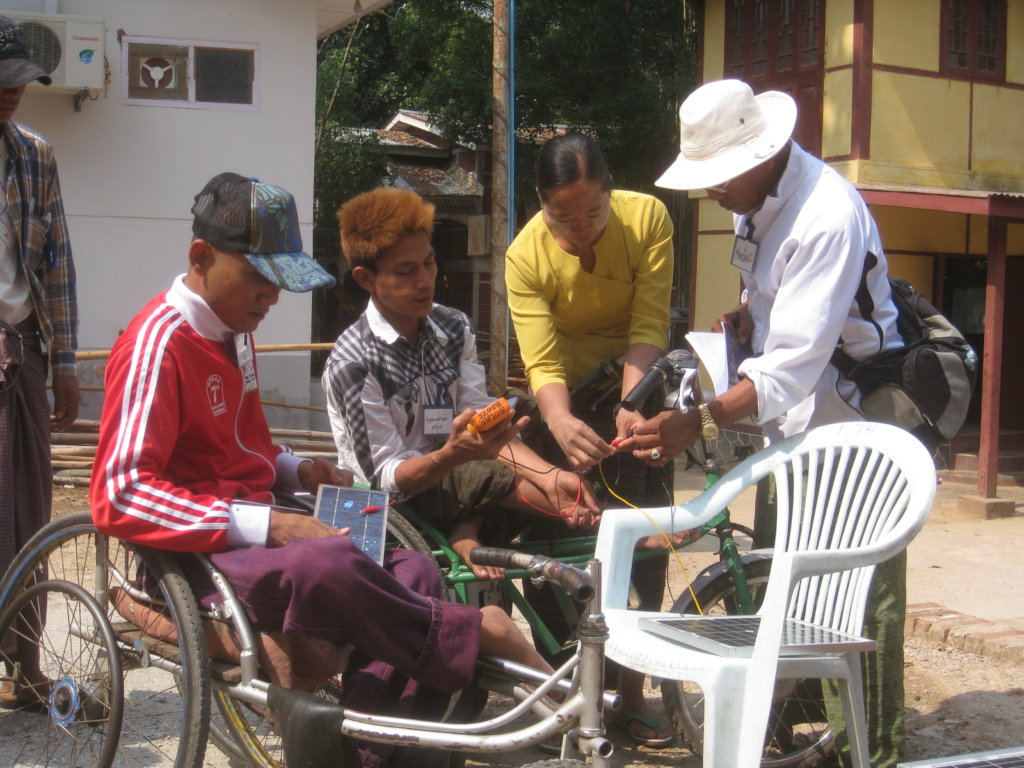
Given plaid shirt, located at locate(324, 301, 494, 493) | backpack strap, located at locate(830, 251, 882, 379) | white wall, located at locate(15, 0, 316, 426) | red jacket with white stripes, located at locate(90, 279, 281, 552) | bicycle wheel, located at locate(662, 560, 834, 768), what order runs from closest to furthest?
red jacket with white stripes, located at locate(90, 279, 281, 552) → backpack strap, located at locate(830, 251, 882, 379) → plaid shirt, located at locate(324, 301, 494, 493) → bicycle wheel, located at locate(662, 560, 834, 768) → white wall, located at locate(15, 0, 316, 426)

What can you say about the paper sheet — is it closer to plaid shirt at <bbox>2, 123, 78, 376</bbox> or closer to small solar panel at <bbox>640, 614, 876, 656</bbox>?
small solar panel at <bbox>640, 614, 876, 656</bbox>

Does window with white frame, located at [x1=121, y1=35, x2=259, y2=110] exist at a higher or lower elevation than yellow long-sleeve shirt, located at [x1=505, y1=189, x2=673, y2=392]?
higher

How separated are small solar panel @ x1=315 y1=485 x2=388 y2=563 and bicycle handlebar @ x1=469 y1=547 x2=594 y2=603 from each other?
47cm

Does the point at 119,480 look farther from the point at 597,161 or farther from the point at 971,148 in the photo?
the point at 971,148

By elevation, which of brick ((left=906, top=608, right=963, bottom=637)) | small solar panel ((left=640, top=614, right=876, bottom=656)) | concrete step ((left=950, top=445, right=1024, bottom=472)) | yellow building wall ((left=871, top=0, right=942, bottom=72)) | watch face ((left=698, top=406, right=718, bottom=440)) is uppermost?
yellow building wall ((left=871, top=0, right=942, bottom=72))

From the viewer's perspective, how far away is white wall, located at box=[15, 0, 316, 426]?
30.5 ft

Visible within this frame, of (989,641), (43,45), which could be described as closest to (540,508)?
(989,641)

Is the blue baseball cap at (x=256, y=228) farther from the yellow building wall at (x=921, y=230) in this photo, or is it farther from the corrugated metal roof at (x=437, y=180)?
the corrugated metal roof at (x=437, y=180)

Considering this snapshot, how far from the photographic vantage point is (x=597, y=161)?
3506mm

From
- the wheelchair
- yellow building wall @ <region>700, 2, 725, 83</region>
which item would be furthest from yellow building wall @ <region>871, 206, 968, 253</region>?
the wheelchair

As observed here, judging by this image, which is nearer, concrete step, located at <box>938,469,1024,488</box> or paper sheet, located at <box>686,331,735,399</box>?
paper sheet, located at <box>686,331,735,399</box>

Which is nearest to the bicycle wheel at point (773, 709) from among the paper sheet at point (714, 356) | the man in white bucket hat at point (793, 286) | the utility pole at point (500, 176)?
the man in white bucket hat at point (793, 286)

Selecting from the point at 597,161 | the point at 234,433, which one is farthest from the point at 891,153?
the point at 234,433

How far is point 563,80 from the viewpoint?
17.6 m
